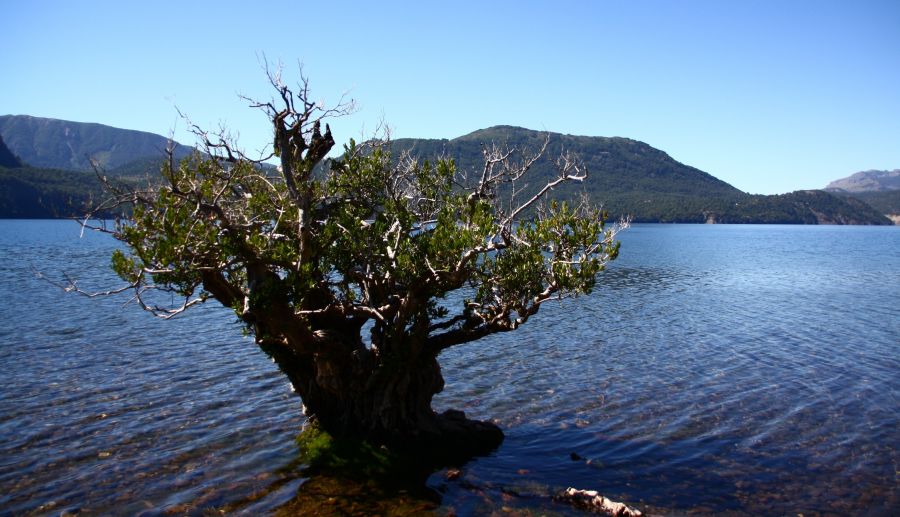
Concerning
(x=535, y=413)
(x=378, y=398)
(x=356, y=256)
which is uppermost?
(x=356, y=256)

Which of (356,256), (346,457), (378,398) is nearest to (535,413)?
(378,398)

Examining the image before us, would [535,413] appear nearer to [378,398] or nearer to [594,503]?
[378,398]

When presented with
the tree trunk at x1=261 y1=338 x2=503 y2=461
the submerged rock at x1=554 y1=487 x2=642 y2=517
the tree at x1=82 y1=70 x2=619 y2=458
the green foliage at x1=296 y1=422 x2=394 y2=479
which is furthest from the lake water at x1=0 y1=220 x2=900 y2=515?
the tree at x1=82 y1=70 x2=619 y2=458

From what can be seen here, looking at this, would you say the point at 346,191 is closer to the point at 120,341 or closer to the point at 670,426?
the point at 670,426

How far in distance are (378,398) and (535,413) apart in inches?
278

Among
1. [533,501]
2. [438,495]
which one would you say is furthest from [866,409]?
[438,495]

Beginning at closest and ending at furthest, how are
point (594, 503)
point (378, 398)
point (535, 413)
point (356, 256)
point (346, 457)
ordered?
point (594, 503), point (356, 256), point (346, 457), point (378, 398), point (535, 413)

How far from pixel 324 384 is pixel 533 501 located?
6370 mm

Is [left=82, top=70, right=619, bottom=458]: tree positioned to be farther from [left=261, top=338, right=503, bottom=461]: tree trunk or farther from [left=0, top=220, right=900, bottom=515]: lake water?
[left=0, top=220, right=900, bottom=515]: lake water

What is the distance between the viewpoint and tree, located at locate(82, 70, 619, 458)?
13.5m

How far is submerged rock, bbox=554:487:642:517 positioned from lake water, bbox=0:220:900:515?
0.37 metres

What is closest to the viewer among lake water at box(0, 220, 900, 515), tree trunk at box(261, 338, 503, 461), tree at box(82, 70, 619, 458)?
tree at box(82, 70, 619, 458)

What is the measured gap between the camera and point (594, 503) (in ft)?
47.6

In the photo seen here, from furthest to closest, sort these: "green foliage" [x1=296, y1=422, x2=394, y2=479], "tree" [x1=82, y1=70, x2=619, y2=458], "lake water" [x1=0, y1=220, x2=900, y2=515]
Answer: "green foliage" [x1=296, y1=422, x2=394, y2=479]
"lake water" [x1=0, y1=220, x2=900, y2=515]
"tree" [x1=82, y1=70, x2=619, y2=458]
